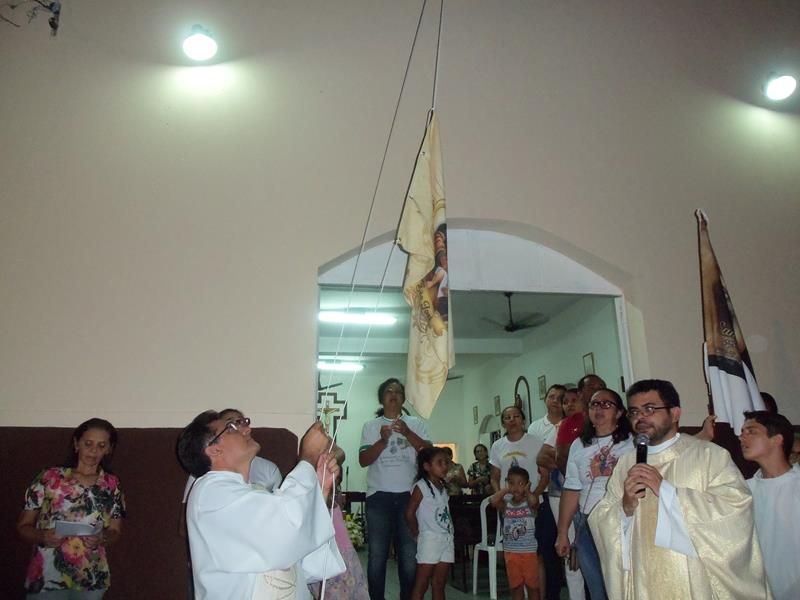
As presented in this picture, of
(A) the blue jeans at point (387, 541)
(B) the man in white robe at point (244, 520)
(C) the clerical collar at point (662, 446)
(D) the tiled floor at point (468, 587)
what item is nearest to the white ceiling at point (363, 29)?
(A) the blue jeans at point (387, 541)

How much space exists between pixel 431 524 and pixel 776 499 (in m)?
1.86

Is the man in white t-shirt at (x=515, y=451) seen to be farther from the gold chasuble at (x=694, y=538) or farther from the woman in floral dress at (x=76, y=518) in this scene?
the woman in floral dress at (x=76, y=518)

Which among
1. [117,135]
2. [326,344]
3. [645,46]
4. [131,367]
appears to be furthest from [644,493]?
[326,344]

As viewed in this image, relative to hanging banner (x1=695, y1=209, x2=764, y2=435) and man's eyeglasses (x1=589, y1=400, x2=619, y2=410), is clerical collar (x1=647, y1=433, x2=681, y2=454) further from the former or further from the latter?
hanging banner (x1=695, y1=209, x2=764, y2=435)

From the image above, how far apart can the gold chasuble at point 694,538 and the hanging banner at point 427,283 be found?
0.88m

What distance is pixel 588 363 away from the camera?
774 cm

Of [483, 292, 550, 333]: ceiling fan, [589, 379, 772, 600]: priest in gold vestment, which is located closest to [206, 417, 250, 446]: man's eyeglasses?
[589, 379, 772, 600]: priest in gold vestment

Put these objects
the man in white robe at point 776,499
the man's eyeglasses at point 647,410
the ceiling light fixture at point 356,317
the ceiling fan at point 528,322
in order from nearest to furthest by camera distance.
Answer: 1. the man's eyeglasses at point 647,410
2. the man in white robe at point 776,499
3. the ceiling light fixture at point 356,317
4. the ceiling fan at point 528,322

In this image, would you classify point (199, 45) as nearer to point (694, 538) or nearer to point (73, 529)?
point (73, 529)

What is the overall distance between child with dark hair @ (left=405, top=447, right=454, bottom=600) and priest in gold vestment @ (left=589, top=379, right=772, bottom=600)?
145cm

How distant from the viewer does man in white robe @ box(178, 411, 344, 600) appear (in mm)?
1979

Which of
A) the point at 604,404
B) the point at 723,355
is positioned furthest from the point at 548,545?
the point at 723,355

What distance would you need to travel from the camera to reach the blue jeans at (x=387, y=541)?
3.92m

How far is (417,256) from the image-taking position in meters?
2.86
